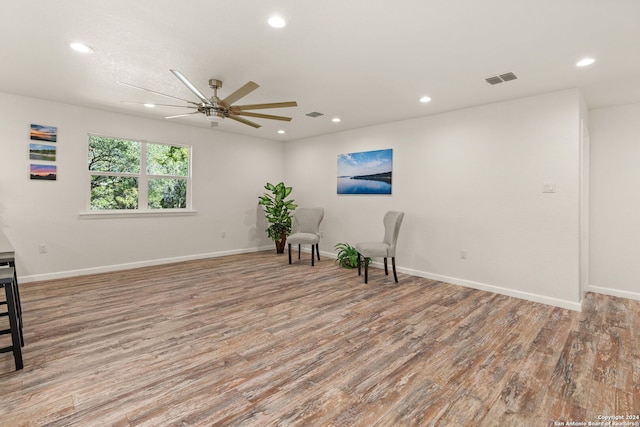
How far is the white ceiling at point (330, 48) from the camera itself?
6.87 feet

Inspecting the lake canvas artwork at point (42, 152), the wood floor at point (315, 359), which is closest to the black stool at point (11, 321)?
the wood floor at point (315, 359)

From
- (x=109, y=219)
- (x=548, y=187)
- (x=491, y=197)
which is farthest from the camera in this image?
(x=109, y=219)

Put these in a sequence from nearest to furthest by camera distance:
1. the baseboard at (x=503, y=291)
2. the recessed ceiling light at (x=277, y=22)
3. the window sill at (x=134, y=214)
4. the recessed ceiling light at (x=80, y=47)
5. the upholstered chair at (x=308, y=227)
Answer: the recessed ceiling light at (x=277, y=22) < the recessed ceiling light at (x=80, y=47) < the baseboard at (x=503, y=291) < the window sill at (x=134, y=214) < the upholstered chair at (x=308, y=227)

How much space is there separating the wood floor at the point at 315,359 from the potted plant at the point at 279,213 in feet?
8.22

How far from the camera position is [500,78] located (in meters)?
3.20

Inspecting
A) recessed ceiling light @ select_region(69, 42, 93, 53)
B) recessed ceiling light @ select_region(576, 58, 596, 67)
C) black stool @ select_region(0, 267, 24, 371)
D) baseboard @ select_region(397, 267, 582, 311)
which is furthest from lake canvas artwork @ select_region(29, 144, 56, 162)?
recessed ceiling light @ select_region(576, 58, 596, 67)

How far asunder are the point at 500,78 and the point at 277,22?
2.45m

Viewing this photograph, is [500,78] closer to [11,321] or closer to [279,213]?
[279,213]

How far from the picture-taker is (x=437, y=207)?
4.61 meters

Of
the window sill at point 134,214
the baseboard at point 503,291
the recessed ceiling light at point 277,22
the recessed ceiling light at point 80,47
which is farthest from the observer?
the window sill at point 134,214

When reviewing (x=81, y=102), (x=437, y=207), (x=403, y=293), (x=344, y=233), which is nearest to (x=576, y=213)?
(x=437, y=207)

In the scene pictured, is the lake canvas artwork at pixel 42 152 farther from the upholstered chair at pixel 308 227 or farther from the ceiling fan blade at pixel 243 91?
the upholstered chair at pixel 308 227

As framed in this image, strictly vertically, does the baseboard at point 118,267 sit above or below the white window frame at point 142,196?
below

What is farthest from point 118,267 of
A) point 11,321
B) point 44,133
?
point 11,321
